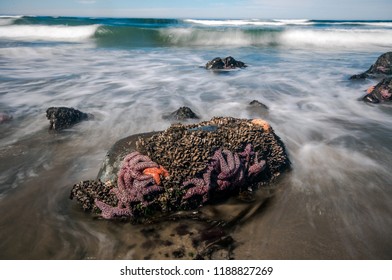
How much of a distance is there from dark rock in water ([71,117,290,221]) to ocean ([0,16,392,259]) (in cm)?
29

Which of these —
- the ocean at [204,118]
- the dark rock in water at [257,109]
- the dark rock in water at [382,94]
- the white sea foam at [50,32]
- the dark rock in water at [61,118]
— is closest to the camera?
the ocean at [204,118]

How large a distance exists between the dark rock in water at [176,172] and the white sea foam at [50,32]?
3011cm

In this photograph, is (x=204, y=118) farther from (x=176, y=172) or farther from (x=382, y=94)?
(x=382, y=94)

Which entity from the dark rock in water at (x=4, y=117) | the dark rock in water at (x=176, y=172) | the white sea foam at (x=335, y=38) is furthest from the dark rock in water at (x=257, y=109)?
the white sea foam at (x=335, y=38)

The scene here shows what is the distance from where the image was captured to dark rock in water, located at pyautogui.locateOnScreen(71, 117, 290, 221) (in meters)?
3.87

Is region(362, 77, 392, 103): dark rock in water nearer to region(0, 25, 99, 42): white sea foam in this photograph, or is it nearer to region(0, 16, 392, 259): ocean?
region(0, 16, 392, 259): ocean

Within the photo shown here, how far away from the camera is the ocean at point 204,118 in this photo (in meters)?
3.50

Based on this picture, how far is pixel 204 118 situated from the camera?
783 cm

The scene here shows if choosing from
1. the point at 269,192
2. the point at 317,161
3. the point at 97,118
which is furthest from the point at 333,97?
the point at 97,118

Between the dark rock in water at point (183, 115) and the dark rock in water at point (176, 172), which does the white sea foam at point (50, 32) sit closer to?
the dark rock in water at point (183, 115)

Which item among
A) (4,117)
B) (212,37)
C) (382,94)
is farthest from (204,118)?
(212,37)

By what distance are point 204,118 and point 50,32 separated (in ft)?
103
